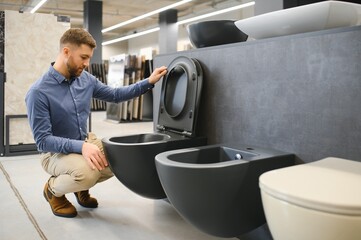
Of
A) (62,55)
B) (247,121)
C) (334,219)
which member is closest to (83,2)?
(62,55)

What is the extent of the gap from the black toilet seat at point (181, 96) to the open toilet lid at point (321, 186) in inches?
34.1

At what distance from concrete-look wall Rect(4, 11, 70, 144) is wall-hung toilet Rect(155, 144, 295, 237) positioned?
2.75m

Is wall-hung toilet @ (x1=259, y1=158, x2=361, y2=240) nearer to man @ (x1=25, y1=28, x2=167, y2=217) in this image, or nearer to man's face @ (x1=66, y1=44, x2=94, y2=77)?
man @ (x1=25, y1=28, x2=167, y2=217)

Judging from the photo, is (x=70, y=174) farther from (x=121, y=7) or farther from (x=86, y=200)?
(x=121, y=7)

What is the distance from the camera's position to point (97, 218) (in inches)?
78.4

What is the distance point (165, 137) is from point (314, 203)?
1.17 m

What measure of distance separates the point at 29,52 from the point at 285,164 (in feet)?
10.2

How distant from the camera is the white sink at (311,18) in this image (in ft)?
4.40

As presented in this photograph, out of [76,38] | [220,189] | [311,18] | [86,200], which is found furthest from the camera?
[86,200]

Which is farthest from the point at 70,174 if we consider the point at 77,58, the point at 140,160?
the point at 77,58

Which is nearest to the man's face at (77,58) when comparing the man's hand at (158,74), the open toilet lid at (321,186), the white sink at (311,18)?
the man's hand at (158,74)

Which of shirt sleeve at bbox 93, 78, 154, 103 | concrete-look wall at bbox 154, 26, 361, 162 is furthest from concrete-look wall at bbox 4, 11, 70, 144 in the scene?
concrete-look wall at bbox 154, 26, 361, 162

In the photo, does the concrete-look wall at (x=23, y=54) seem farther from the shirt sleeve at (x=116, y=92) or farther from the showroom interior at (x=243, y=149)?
the shirt sleeve at (x=116, y=92)

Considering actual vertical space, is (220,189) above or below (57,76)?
below
